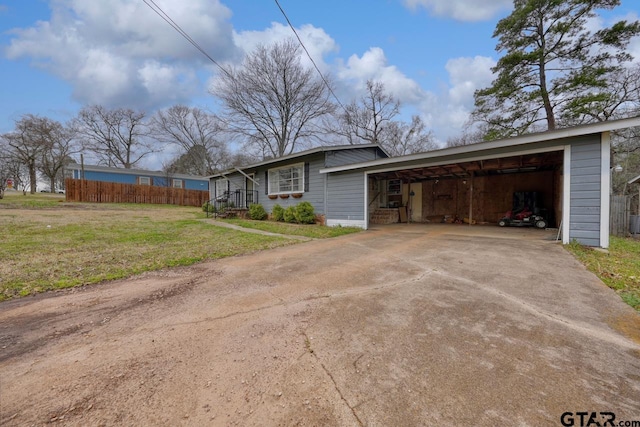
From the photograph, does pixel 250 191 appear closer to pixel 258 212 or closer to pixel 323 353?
pixel 258 212

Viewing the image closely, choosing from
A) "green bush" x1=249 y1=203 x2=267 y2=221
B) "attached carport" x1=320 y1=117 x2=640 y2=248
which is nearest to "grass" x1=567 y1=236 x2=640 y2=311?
"attached carport" x1=320 y1=117 x2=640 y2=248

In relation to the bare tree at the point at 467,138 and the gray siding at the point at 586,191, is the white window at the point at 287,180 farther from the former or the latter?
the bare tree at the point at 467,138

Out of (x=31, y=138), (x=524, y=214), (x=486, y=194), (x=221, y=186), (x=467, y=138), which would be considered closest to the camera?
(x=524, y=214)

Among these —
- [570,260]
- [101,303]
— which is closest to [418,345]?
[101,303]

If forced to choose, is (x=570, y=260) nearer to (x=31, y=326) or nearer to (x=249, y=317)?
(x=249, y=317)

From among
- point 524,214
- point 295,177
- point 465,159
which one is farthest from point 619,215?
point 295,177

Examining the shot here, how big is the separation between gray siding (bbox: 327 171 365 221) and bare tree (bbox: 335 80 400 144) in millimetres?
16216

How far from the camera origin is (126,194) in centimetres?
2080

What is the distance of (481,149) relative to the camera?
24.0 ft

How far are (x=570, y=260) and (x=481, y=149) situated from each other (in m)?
3.65

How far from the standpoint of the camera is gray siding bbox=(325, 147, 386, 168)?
36.1ft

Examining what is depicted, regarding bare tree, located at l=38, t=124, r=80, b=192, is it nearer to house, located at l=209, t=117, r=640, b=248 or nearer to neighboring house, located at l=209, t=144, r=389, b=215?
house, located at l=209, t=117, r=640, b=248

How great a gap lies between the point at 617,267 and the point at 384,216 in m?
9.03

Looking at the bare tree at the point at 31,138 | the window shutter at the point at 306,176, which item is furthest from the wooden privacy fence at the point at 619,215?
the bare tree at the point at 31,138
